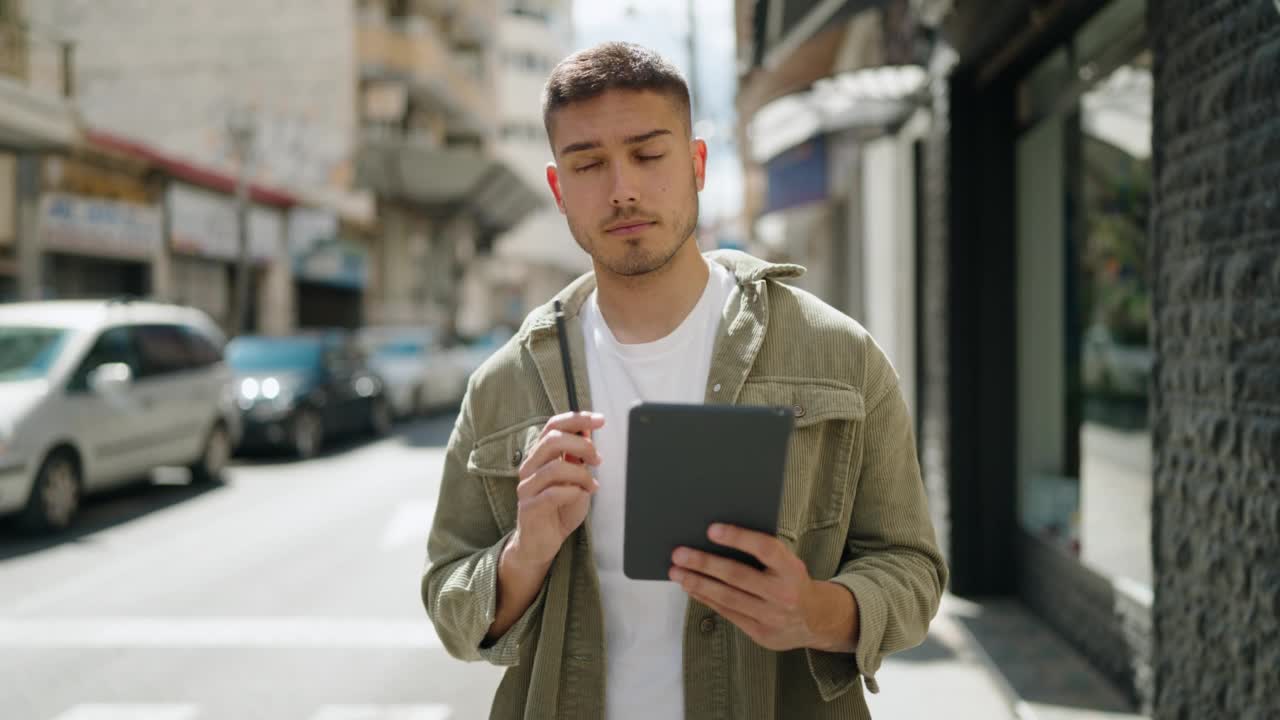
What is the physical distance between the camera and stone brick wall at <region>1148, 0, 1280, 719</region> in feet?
10.4

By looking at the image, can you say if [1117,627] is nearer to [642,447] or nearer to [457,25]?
[642,447]

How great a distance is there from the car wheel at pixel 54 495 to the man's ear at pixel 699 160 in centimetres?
875

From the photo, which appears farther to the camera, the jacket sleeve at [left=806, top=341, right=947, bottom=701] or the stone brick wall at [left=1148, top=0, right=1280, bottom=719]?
the stone brick wall at [left=1148, top=0, right=1280, bottom=719]

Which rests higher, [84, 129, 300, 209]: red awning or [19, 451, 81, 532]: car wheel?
[84, 129, 300, 209]: red awning

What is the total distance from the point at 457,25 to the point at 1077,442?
1653 inches

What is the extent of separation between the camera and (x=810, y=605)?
1661 millimetres

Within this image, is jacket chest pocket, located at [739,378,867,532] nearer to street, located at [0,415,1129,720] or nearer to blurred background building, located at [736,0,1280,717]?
blurred background building, located at [736,0,1280,717]

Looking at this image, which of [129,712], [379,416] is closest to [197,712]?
[129,712]

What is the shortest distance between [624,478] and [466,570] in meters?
0.28

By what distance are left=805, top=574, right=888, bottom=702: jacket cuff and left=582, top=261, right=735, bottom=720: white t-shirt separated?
0.70 feet

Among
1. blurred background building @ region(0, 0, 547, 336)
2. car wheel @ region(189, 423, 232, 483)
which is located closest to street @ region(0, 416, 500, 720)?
car wheel @ region(189, 423, 232, 483)

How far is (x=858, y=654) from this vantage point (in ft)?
5.84

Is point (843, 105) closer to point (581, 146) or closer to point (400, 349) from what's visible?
point (581, 146)

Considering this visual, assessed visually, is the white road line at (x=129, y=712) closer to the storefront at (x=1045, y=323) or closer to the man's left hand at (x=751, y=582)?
the storefront at (x=1045, y=323)
